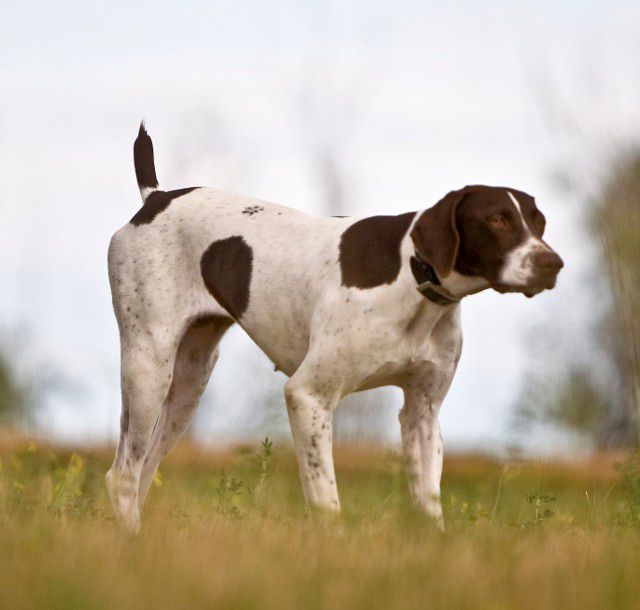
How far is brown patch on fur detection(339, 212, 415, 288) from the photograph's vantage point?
18.3 feet

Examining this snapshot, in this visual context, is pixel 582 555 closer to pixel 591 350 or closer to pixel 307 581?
pixel 307 581

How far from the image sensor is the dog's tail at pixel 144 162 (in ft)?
22.8

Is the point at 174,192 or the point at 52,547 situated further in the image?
the point at 174,192

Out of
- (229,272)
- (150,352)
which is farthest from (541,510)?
(150,352)

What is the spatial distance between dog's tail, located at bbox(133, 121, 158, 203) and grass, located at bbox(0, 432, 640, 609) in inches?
67.7

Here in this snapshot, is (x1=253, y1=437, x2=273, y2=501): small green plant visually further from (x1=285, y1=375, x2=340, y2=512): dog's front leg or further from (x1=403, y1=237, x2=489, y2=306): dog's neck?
(x1=403, y1=237, x2=489, y2=306): dog's neck

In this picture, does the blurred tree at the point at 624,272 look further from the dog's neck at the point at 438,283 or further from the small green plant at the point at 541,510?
the dog's neck at the point at 438,283

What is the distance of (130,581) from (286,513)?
7.22 feet

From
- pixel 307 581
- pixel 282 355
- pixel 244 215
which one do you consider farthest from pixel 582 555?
pixel 244 215

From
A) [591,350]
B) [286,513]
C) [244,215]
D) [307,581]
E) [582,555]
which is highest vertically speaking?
[244,215]

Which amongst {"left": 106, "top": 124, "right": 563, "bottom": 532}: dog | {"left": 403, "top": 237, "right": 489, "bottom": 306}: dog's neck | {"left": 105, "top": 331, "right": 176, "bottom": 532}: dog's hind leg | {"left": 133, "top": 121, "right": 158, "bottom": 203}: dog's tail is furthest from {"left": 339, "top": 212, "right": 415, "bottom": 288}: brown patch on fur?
{"left": 133, "top": 121, "right": 158, "bottom": 203}: dog's tail

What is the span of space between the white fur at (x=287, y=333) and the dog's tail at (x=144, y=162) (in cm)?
41

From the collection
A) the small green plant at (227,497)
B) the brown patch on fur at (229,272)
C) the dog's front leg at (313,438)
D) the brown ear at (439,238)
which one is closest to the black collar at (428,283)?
the brown ear at (439,238)

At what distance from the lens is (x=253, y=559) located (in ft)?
12.1
